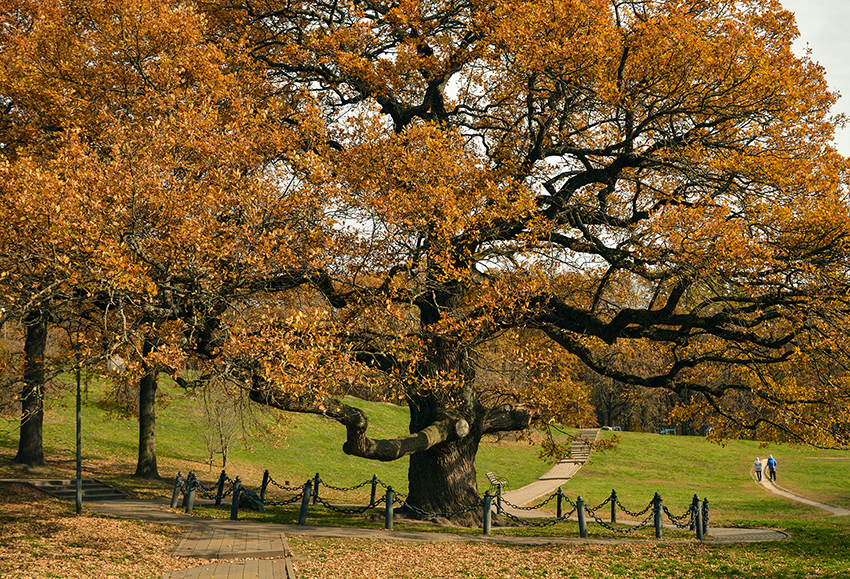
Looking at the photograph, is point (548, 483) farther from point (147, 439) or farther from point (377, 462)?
point (147, 439)

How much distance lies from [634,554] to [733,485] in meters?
27.6

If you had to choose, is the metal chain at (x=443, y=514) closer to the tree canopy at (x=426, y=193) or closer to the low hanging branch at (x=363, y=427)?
the tree canopy at (x=426, y=193)

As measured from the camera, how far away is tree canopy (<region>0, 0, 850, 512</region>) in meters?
8.66

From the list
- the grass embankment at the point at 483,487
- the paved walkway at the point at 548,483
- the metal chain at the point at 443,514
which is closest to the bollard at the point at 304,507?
the grass embankment at the point at 483,487

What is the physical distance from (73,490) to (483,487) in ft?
59.3

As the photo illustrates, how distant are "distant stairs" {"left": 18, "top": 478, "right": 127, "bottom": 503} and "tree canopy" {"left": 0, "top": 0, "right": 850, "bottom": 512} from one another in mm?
8607

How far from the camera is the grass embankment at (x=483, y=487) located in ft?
32.3

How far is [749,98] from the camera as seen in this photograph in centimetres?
1092

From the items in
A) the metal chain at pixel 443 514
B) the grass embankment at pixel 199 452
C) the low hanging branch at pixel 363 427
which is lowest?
the grass embankment at pixel 199 452

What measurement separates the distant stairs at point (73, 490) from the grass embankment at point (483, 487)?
3.45 ft

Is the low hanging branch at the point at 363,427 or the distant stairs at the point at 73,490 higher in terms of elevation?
the low hanging branch at the point at 363,427

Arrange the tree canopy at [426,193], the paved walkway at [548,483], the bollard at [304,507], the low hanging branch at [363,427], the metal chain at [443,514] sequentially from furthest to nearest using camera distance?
the paved walkway at [548,483] < the metal chain at [443,514] < the bollard at [304,507] < the low hanging branch at [363,427] < the tree canopy at [426,193]

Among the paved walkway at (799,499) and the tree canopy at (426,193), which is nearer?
the tree canopy at (426,193)

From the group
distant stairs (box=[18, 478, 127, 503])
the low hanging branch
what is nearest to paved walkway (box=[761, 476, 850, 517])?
the low hanging branch
